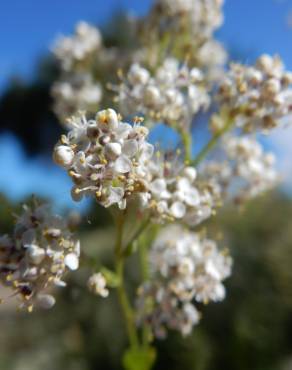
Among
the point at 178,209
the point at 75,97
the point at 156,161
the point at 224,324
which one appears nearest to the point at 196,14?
the point at 75,97

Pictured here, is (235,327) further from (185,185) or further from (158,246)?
(185,185)

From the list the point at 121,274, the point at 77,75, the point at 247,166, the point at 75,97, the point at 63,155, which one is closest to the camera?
the point at 63,155

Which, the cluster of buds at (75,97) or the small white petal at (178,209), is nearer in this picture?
the small white petal at (178,209)

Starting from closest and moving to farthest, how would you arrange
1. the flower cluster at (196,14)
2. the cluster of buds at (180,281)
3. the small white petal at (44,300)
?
1. the small white petal at (44,300)
2. the cluster of buds at (180,281)
3. the flower cluster at (196,14)

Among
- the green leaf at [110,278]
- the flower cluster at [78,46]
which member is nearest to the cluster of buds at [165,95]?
the green leaf at [110,278]

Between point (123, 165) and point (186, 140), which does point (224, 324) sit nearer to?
point (186, 140)

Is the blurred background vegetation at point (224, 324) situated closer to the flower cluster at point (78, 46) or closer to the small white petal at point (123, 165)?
the flower cluster at point (78, 46)

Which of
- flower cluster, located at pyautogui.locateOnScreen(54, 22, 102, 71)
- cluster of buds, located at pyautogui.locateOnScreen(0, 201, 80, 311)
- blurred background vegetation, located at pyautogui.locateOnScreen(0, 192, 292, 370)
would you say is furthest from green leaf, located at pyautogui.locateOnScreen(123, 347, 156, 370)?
blurred background vegetation, located at pyautogui.locateOnScreen(0, 192, 292, 370)
